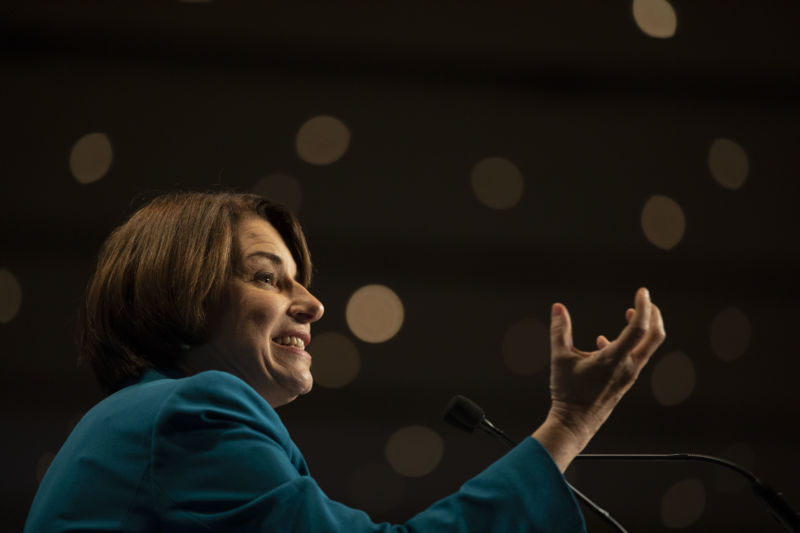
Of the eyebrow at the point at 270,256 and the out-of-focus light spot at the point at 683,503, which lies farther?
the out-of-focus light spot at the point at 683,503

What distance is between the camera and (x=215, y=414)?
39.7 inches

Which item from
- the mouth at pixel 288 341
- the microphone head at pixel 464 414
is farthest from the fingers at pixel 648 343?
the mouth at pixel 288 341

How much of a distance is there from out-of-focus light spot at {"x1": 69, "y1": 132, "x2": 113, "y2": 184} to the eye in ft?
3.54

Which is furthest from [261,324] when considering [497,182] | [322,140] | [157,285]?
[497,182]

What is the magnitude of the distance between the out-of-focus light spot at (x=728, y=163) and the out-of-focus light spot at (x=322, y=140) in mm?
1113

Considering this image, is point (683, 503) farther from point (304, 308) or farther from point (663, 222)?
point (304, 308)

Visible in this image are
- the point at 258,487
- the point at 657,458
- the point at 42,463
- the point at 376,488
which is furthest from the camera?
the point at 376,488

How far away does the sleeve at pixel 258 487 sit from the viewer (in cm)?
95

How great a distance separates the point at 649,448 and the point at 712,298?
484mm

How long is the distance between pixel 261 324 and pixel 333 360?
937mm

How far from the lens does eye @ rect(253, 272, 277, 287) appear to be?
1402mm

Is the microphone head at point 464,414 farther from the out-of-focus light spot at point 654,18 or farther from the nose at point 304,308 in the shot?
the out-of-focus light spot at point 654,18

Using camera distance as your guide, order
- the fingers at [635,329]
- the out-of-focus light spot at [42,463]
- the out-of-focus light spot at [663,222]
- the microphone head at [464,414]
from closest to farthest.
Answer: the fingers at [635,329] → the microphone head at [464,414] → the out-of-focus light spot at [42,463] → the out-of-focus light spot at [663,222]

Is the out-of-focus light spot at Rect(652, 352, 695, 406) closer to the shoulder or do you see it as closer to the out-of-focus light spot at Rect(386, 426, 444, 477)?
the out-of-focus light spot at Rect(386, 426, 444, 477)
